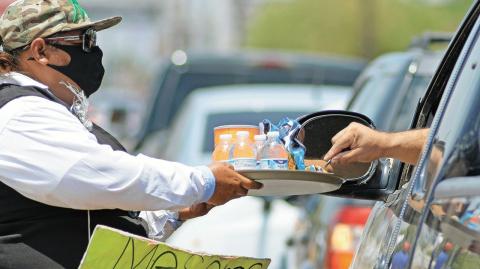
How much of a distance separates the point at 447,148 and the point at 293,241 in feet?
19.4

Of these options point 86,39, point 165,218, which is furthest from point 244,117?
point 86,39

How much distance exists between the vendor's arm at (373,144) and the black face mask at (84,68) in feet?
2.67

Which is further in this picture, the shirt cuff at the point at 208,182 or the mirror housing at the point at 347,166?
the mirror housing at the point at 347,166

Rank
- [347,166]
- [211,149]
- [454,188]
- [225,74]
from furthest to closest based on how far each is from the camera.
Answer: [225,74], [211,149], [347,166], [454,188]

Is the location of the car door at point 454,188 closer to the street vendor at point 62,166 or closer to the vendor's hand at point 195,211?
the street vendor at point 62,166

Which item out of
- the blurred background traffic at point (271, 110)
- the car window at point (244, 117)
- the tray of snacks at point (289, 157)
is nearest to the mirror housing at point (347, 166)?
the tray of snacks at point (289, 157)

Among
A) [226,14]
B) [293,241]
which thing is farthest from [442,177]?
[226,14]

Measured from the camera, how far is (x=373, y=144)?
418 centimetres

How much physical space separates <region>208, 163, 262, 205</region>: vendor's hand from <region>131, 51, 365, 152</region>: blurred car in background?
12724 millimetres

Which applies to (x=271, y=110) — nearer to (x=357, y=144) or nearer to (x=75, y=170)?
(x=357, y=144)

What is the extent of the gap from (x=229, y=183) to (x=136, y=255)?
352mm

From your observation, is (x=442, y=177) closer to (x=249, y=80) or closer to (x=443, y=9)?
(x=249, y=80)

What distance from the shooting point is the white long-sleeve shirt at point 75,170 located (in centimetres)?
396

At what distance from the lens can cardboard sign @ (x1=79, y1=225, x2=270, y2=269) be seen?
3.94m
